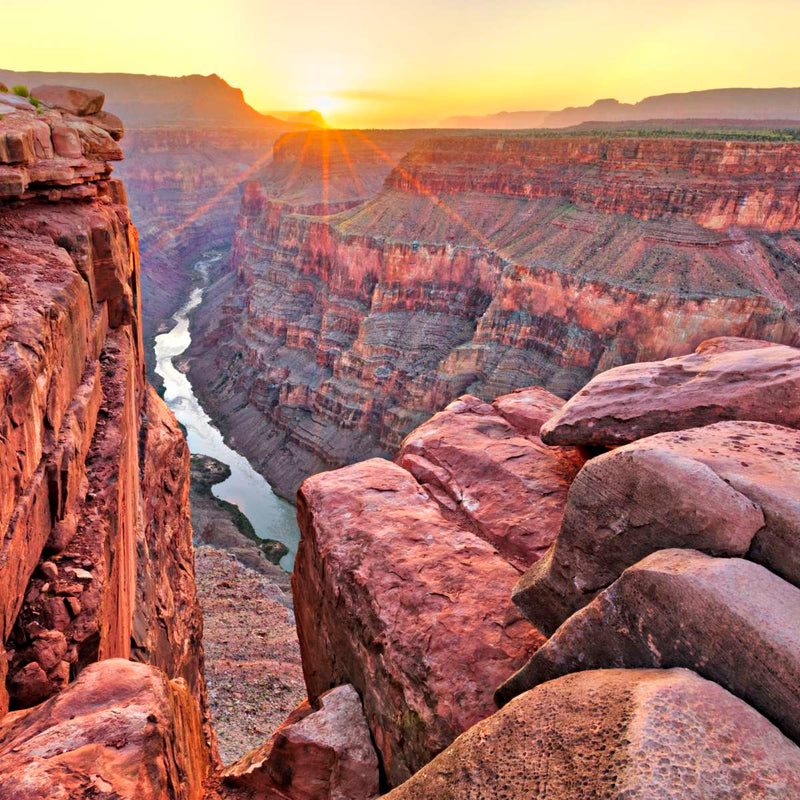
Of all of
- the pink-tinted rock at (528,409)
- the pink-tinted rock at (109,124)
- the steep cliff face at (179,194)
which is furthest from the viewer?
the steep cliff face at (179,194)

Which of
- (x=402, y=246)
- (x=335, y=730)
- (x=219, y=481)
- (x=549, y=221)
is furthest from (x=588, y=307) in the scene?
(x=335, y=730)

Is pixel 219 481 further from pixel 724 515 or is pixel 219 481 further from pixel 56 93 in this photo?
pixel 724 515

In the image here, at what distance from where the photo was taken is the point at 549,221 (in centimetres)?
4419

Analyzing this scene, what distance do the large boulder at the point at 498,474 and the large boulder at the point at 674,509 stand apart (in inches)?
64.1

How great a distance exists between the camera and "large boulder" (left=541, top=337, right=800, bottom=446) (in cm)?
693

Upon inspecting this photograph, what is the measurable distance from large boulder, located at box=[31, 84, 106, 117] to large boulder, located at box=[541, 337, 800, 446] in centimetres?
1692

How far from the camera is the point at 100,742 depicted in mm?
4836

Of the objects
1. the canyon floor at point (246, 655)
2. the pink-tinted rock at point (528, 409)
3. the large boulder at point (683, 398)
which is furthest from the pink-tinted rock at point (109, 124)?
the canyon floor at point (246, 655)

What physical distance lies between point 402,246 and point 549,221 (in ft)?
39.7

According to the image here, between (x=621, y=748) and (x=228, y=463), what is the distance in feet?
154

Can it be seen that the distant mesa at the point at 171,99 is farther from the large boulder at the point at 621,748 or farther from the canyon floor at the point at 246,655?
the large boulder at the point at 621,748

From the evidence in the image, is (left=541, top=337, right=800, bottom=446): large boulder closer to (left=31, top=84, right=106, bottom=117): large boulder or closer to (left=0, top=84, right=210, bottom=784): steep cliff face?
(left=0, top=84, right=210, bottom=784): steep cliff face

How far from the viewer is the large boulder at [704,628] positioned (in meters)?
3.72

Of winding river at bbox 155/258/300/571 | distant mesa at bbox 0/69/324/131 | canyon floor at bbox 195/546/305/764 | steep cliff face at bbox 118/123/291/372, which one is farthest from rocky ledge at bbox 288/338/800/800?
distant mesa at bbox 0/69/324/131
